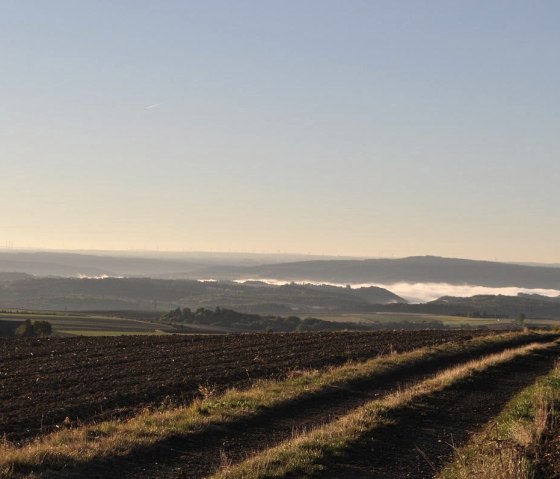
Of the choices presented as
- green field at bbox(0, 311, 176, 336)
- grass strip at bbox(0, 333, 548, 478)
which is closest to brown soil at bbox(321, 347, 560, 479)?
grass strip at bbox(0, 333, 548, 478)

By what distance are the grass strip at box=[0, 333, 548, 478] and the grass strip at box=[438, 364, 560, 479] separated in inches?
254

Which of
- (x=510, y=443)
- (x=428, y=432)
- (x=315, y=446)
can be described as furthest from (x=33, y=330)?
A: (x=510, y=443)

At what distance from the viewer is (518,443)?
1717 centimetres

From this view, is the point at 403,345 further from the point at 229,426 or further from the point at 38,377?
the point at 229,426

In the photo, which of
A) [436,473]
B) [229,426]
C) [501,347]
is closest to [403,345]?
[501,347]

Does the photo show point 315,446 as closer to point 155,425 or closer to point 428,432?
point 428,432

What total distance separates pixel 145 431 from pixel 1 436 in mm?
4228

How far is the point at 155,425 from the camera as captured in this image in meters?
20.1

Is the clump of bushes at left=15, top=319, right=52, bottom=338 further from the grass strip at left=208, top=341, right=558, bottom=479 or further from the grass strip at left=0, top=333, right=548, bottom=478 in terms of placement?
the grass strip at left=208, top=341, right=558, bottom=479

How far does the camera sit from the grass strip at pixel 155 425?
1573 centimetres

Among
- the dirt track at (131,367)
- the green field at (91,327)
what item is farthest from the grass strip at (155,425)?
the green field at (91,327)

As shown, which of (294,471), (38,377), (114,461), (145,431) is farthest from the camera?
(38,377)

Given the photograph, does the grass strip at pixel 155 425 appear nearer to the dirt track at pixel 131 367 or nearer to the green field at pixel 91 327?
the dirt track at pixel 131 367

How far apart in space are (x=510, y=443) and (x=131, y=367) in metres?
25.4
